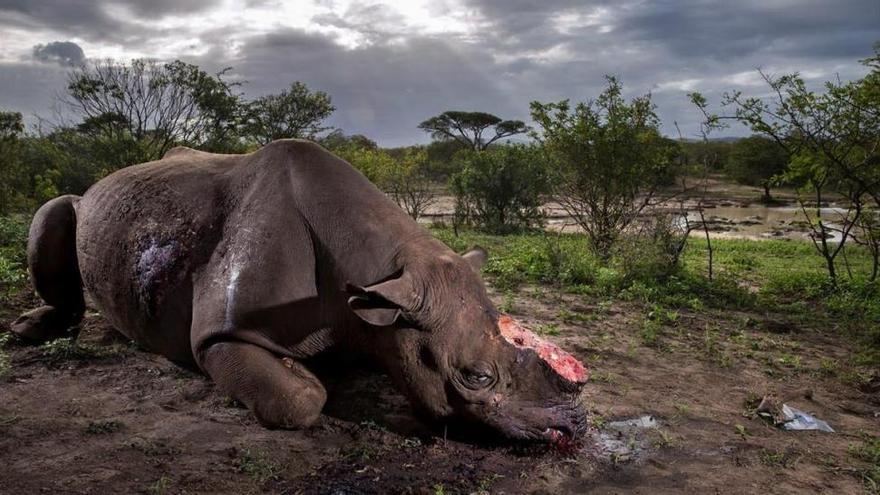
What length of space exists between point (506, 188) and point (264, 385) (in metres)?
17.8

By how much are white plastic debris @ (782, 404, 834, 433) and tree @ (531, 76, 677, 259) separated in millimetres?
7174

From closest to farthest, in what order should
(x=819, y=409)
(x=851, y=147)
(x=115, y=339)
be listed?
1. (x=819, y=409)
2. (x=115, y=339)
3. (x=851, y=147)

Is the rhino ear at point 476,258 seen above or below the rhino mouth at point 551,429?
above

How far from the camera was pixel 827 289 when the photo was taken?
1023 cm

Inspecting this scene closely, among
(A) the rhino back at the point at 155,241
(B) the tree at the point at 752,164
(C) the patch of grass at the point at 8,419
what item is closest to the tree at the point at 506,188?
(A) the rhino back at the point at 155,241

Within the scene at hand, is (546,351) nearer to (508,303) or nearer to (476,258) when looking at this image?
(476,258)

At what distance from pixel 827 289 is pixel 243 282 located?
9.56 m

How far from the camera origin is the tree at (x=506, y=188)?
2108 cm

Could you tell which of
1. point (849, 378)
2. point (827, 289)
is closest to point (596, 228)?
point (827, 289)

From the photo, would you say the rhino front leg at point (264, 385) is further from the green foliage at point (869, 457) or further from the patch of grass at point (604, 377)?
the green foliage at point (869, 457)

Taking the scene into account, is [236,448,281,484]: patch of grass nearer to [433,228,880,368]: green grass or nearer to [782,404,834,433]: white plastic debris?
[782,404,834,433]: white plastic debris

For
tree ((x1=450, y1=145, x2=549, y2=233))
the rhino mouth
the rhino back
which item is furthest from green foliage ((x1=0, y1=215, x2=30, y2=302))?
tree ((x1=450, y1=145, x2=549, y2=233))

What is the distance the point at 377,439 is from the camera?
4223mm

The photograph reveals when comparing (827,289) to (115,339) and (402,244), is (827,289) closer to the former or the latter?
(402,244)
